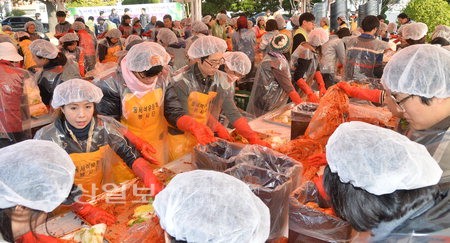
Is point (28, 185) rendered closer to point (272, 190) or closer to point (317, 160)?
point (272, 190)

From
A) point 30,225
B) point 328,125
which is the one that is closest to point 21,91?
point 30,225

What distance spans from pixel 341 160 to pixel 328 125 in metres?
1.55

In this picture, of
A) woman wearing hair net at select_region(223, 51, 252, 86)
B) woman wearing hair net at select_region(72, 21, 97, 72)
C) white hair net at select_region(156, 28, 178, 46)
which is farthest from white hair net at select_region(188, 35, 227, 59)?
woman wearing hair net at select_region(72, 21, 97, 72)

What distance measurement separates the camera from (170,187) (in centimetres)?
114

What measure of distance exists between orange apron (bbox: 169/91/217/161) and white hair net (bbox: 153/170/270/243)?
1.89m

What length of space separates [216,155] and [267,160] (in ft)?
1.02

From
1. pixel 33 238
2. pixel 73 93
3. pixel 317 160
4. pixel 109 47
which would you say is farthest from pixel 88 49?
pixel 33 238

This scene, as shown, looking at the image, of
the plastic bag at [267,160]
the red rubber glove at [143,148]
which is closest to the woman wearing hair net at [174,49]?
the red rubber glove at [143,148]

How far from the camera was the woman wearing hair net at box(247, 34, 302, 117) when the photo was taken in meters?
3.82

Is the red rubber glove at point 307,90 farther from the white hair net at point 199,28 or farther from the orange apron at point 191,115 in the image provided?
the white hair net at point 199,28

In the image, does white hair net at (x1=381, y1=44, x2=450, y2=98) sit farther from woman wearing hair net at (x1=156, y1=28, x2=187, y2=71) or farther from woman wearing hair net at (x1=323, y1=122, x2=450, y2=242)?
woman wearing hair net at (x1=156, y1=28, x2=187, y2=71)

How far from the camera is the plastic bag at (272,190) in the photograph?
167 centimetres

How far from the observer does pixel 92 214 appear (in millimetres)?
1921

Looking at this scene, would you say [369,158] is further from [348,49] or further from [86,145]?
[348,49]
